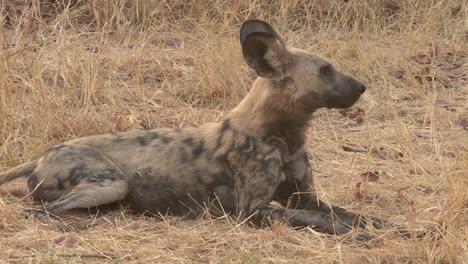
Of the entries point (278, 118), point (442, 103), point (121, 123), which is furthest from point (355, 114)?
point (278, 118)

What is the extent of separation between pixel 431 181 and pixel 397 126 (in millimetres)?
1077

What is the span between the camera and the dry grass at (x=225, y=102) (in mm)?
4715

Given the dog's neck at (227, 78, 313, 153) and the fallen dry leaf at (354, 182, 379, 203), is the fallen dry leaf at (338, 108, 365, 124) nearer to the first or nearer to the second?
the fallen dry leaf at (354, 182, 379, 203)

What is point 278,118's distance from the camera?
17.8 ft

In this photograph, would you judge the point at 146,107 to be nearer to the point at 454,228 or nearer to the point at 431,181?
the point at 431,181

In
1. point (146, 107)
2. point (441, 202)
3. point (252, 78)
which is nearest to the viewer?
point (441, 202)

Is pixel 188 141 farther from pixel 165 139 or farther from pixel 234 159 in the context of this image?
pixel 234 159

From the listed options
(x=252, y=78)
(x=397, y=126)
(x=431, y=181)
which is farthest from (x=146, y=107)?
(x=431, y=181)

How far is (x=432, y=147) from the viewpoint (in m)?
6.54

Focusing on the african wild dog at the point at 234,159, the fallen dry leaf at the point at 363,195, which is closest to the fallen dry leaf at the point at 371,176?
the fallen dry leaf at the point at 363,195

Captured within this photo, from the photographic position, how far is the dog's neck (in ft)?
17.7

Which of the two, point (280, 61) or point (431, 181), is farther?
point (431, 181)

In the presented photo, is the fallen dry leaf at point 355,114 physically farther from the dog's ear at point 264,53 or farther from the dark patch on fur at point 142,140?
the dark patch on fur at point 142,140

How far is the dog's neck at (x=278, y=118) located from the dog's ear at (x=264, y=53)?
0.21 feet
